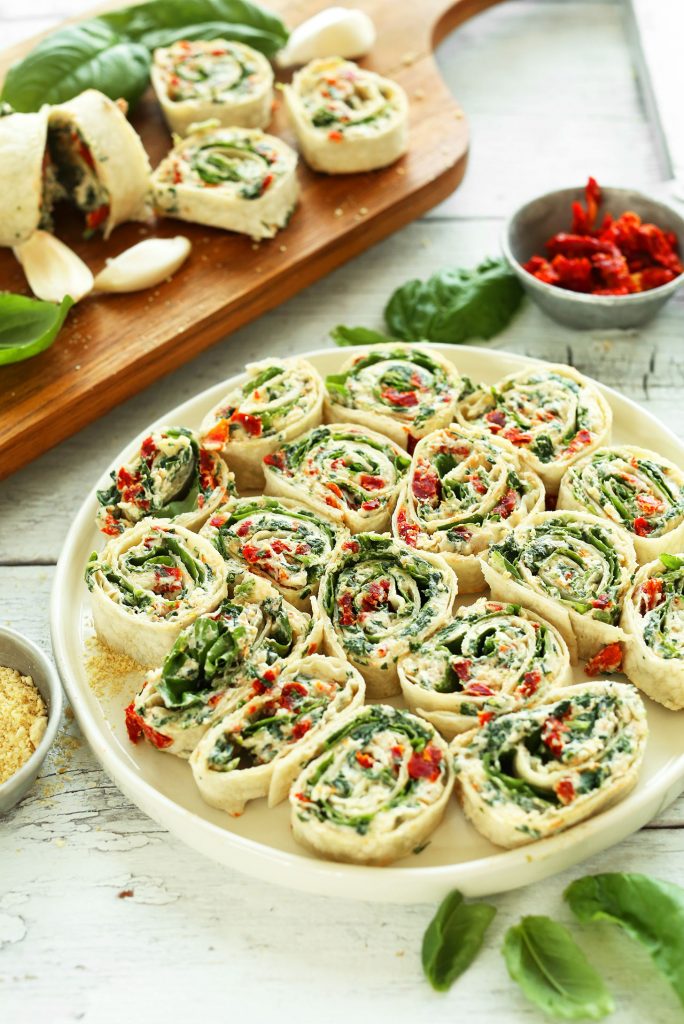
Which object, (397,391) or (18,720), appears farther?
(397,391)

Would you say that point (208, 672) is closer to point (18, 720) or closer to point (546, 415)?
point (18, 720)

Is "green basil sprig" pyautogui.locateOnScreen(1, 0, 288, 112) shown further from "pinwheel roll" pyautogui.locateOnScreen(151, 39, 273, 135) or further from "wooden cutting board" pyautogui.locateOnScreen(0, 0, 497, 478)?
"wooden cutting board" pyautogui.locateOnScreen(0, 0, 497, 478)

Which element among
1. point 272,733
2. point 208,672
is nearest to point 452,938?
point 272,733

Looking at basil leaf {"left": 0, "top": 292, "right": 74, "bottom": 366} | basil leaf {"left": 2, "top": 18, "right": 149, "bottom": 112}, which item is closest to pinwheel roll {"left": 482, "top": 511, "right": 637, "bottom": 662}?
basil leaf {"left": 0, "top": 292, "right": 74, "bottom": 366}

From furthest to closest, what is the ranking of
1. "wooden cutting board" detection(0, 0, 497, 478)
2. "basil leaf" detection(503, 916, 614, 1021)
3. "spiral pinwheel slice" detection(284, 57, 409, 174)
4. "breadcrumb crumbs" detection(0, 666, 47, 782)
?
"spiral pinwheel slice" detection(284, 57, 409, 174), "wooden cutting board" detection(0, 0, 497, 478), "breadcrumb crumbs" detection(0, 666, 47, 782), "basil leaf" detection(503, 916, 614, 1021)

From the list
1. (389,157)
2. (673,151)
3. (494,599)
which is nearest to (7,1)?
(389,157)
